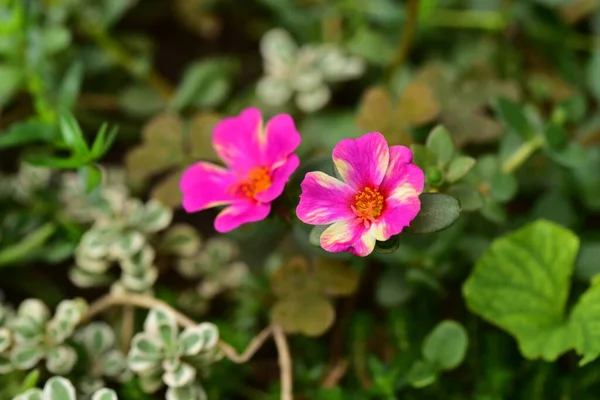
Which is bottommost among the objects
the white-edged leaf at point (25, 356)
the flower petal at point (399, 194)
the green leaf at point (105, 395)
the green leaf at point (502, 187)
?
the white-edged leaf at point (25, 356)

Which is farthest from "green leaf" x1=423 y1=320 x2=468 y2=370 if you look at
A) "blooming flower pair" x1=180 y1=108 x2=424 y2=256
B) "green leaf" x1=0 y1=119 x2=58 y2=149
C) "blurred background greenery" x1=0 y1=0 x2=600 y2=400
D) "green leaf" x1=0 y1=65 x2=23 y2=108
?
"green leaf" x1=0 y1=65 x2=23 y2=108

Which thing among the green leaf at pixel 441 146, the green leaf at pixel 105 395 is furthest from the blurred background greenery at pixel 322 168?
the green leaf at pixel 105 395

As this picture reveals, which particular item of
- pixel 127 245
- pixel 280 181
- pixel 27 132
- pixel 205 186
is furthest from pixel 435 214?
pixel 27 132

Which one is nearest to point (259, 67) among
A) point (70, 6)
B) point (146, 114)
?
point (146, 114)

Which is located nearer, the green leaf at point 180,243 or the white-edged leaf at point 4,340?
the white-edged leaf at point 4,340

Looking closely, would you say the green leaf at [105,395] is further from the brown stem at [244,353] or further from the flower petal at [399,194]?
the flower petal at [399,194]

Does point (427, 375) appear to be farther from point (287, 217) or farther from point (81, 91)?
point (81, 91)
